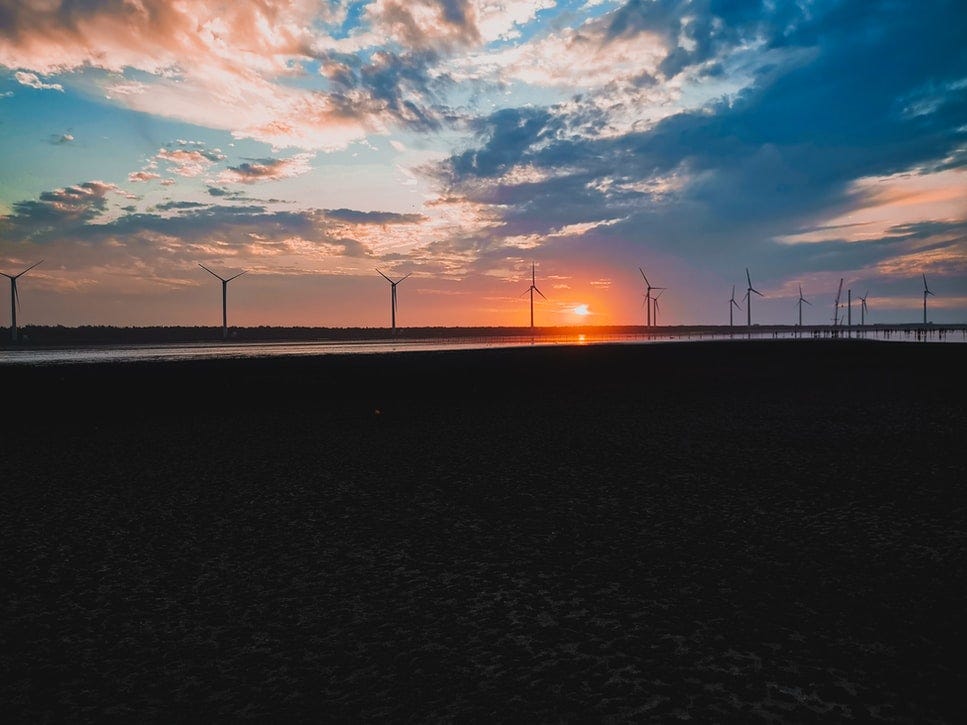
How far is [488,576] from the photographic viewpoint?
5156 millimetres

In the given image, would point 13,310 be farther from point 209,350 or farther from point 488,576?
point 488,576

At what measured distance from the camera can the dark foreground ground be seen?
3.45m

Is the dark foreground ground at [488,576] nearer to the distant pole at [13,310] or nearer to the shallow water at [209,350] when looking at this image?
the shallow water at [209,350]

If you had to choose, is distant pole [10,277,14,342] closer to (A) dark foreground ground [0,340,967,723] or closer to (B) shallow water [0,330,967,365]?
(B) shallow water [0,330,967,365]

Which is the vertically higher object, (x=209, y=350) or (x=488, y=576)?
(x=209, y=350)

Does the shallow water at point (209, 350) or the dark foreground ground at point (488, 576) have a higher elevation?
the shallow water at point (209, 350)

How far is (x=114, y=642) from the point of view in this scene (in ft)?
13.5

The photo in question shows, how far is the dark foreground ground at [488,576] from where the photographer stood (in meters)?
3.45

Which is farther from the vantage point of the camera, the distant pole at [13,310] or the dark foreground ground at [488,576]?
the distant pole at [13,310]

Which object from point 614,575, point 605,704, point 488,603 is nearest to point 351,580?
point 488,603

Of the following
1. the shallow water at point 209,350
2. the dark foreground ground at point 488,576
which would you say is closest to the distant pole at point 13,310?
the shallow water at point 209,350

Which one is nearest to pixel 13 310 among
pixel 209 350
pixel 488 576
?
pixel 209 350

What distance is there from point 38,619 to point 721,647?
14.9ft

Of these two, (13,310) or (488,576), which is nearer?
(488,576)
